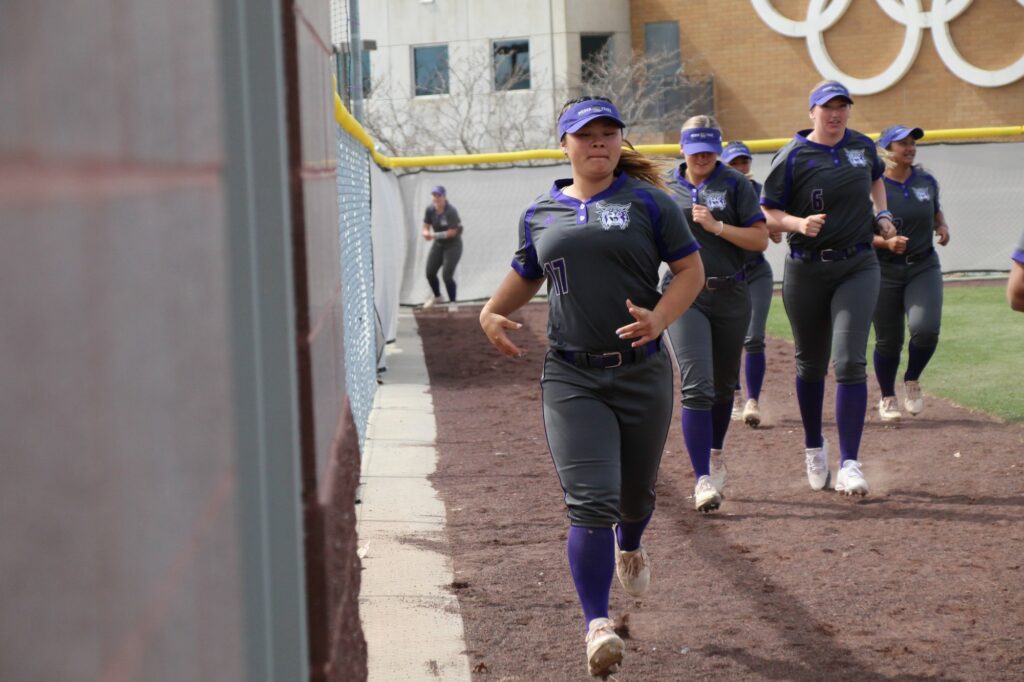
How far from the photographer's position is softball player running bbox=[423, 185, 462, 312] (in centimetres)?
2305

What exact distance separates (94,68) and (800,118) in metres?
43.9

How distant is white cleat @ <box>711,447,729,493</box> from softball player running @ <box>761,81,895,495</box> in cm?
55

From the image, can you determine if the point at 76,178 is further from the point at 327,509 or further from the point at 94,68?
the point at 327,509

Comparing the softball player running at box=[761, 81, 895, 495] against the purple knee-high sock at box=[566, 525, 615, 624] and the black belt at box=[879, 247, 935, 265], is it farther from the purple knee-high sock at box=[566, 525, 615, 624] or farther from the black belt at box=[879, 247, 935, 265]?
the purple knee-high sock at box=[566, 525, 615, 624]

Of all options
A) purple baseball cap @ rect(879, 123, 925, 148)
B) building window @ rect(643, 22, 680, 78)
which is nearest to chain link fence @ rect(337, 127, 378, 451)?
purple baseball cap @ rect(879, 123, 925, 148)

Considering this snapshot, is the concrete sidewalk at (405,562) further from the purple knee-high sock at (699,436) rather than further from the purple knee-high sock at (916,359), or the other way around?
the purple knee-high sock at (916,359)

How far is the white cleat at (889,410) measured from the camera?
10.7 metres

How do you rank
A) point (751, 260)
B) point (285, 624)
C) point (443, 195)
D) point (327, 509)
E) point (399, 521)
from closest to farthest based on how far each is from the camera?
point (285, 624) < point (327, 509) < point (399, 521) < point (751, 260) < point (443, 195)

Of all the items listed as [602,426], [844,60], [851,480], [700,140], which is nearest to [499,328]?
[602,426]

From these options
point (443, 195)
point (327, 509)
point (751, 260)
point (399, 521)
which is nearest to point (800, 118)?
point (443, 195)

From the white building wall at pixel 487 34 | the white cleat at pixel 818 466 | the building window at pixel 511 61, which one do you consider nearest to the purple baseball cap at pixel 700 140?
the white cleat at pixel 818 466

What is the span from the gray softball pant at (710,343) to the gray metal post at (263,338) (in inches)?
206

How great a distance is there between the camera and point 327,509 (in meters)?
2.53

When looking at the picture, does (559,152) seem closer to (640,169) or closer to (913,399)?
(913,399)
